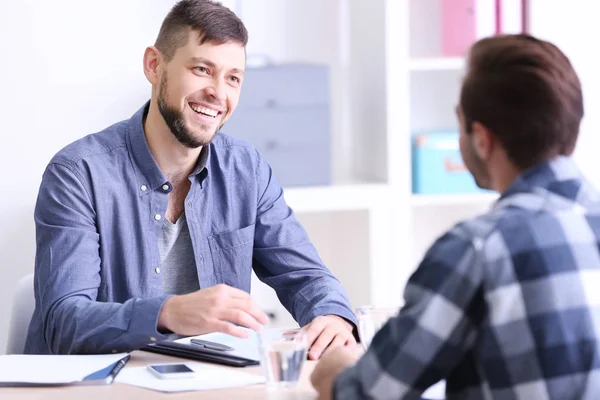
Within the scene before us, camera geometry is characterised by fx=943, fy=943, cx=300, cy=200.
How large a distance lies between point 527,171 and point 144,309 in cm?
78

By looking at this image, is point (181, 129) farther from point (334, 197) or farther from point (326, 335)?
point (334, 197)

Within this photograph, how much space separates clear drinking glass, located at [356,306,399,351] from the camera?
57.7 inches

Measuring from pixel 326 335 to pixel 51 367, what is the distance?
492 mm

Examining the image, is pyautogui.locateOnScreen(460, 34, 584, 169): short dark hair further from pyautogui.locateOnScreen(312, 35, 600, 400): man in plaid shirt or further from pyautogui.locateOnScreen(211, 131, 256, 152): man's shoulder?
pyautogui.locateOnScreen(211, 131, 256, 152): man's shoulder

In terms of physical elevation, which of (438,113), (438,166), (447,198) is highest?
(438,113)

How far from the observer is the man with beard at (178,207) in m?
1.90

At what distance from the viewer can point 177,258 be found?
6.90ft

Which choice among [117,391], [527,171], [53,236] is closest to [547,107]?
[527,171]

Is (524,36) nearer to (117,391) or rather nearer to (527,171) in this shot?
(527,171)

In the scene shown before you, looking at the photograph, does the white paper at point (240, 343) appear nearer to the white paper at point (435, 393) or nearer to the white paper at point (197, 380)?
the white paper at point (197, 380)

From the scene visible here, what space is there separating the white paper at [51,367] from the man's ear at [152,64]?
795 mm

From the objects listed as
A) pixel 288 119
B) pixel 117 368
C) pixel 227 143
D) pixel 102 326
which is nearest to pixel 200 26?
pixel 227 143

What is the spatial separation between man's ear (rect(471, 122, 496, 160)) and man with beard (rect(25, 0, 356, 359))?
711mm

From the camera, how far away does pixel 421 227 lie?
11.0 feet
